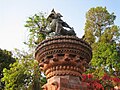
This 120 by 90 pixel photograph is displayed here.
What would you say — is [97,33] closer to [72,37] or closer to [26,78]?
[26,78]

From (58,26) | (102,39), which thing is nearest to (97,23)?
(102,39)

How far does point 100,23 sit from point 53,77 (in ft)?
74.6

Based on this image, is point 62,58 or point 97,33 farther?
point 97,33

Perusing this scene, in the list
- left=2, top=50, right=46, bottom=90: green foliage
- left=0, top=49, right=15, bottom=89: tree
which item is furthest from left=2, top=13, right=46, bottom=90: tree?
left=0, top=49, right=15, bottom=89: tree

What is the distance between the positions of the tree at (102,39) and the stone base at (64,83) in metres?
17.3

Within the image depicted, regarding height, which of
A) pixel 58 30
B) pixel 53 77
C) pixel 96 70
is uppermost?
pixel 96 70

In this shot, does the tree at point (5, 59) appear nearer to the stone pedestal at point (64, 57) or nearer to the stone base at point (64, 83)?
the stone pedestal at point (64, 57)

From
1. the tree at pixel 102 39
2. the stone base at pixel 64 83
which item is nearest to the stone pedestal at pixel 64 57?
the stone base at pixel 64 83

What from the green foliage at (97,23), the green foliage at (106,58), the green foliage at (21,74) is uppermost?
the green foliage at (97,23)

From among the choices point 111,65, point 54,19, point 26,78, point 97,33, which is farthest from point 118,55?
point 54,19

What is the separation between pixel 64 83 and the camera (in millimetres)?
7422

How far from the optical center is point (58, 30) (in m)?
8.41

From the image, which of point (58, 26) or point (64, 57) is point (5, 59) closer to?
point (58, 26)

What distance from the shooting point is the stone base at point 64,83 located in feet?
24.1
